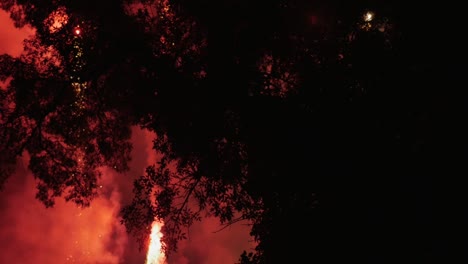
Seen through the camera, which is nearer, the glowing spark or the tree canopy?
the tree canopy

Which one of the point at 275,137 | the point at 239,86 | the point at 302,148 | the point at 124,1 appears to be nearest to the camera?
the point at 302,148

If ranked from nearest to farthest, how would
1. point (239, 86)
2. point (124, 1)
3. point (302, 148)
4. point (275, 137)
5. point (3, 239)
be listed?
point (302, 148)
point (275, 137)
point (239, 86)
point (124, 1)
point (3, 239)

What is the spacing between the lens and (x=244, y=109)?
30.6ft

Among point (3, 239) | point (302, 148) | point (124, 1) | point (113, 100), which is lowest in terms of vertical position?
point (302, 148)

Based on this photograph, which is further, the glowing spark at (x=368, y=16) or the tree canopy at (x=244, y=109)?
the glowing spark at (x=368, y=16)

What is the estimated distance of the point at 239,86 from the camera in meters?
9.50

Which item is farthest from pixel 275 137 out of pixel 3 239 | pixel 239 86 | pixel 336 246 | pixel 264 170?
pixel 3 239

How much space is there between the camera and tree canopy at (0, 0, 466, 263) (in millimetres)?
6867

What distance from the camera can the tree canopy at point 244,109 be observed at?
687 centimetres

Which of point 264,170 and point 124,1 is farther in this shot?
point 124,1

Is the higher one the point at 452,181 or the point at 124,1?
the point at 124,1

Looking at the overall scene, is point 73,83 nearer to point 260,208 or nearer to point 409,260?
point 260,208

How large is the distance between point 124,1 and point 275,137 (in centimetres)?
566

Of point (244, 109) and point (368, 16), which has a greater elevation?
point (368, 16)
